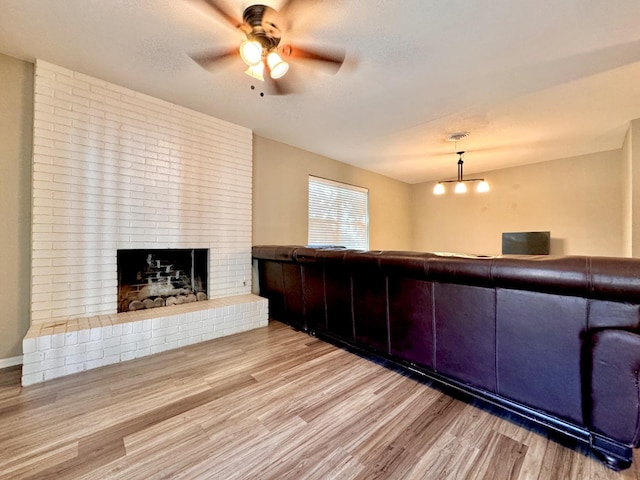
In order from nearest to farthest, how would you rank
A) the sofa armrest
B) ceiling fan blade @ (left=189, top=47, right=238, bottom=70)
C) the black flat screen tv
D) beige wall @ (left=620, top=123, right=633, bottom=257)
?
the sofa armrest < ceiling fan blade @ (left=189, top=47, right=238, bottom=70) < beige wall @ (left=620, top=123, right=633, bottom=257) < the black flat screen tv

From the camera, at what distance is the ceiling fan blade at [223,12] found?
164cm

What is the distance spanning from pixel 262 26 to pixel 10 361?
3.30 m

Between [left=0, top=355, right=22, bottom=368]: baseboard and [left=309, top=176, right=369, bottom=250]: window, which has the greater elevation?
[left=309, top=176, right=369, bottom=250]: window

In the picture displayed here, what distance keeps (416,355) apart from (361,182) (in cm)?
418

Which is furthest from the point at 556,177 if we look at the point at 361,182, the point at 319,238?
the point at 319,238

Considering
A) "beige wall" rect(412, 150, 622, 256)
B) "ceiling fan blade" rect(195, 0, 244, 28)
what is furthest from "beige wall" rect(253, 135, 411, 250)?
"beige wall" rect(412, 150, 622, 256)

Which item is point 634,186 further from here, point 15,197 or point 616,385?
point 15,197

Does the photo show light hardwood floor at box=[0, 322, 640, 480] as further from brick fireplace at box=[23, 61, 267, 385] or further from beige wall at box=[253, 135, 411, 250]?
beige wall at box=[253, 135, 411, 250]

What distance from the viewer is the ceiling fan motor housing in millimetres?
1618

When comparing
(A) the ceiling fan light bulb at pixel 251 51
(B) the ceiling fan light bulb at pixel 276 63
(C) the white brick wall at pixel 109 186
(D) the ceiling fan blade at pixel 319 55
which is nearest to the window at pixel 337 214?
(C) the white brick wall at pixel 109 186

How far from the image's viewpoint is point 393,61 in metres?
2.20


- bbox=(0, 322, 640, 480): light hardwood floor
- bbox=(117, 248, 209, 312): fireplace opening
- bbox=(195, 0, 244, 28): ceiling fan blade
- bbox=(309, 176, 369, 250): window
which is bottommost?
bbox=(0, 322, 640, 480): light hardwood floor

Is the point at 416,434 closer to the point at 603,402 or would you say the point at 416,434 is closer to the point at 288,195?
the point at 603,402

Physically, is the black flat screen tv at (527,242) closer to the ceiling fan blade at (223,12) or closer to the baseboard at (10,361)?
the ceiling fan blade at (223,12)
